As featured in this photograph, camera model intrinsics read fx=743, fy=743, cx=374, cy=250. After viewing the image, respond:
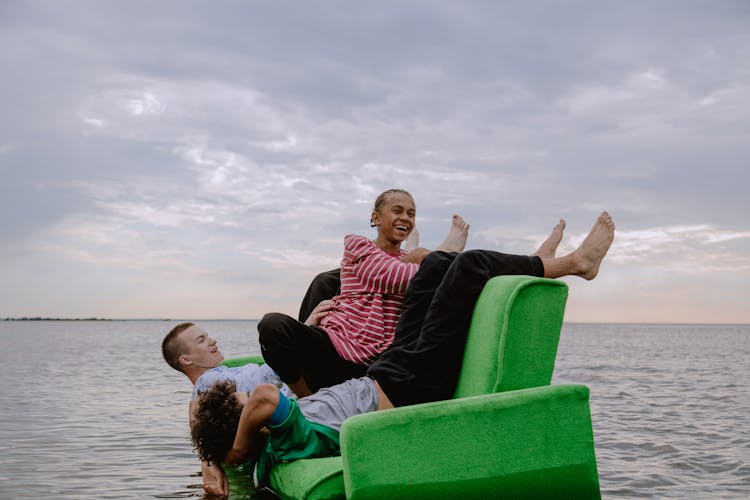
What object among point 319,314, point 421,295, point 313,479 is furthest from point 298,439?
point 319,314

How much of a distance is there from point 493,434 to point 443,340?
572 millimetres

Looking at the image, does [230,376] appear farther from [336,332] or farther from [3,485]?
[3,485]

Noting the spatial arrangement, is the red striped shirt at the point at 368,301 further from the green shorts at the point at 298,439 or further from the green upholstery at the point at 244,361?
the green upholstery at the point at 244,361

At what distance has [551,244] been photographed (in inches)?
168

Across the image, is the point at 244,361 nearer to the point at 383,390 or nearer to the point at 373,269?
the point at 373,269

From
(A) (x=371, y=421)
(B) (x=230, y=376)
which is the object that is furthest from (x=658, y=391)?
(A) (x=371, y=421)

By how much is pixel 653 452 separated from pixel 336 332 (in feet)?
10.1

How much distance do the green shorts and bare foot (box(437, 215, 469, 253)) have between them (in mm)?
1694

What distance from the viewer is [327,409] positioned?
3410 mm

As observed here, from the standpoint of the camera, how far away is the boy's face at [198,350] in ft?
15.1

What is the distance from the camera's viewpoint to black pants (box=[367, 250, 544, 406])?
3.27 m

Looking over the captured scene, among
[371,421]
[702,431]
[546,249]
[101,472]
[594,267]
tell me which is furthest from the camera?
[702,431]

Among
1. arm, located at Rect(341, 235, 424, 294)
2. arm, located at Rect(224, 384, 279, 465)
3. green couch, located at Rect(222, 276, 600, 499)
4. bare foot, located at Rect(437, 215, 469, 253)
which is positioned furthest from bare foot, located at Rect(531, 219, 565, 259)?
arm, located at Rect(224, 384, 279, 465)

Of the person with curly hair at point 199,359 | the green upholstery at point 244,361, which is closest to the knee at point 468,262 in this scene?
the person with curly hair at point 199,359
